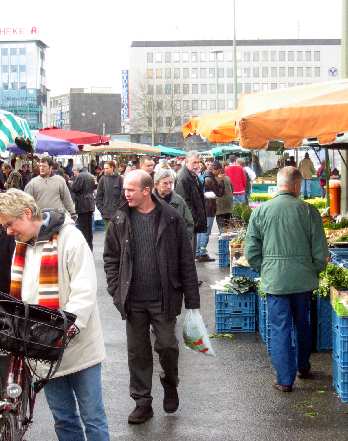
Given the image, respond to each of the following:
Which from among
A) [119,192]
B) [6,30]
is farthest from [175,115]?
[119,192]

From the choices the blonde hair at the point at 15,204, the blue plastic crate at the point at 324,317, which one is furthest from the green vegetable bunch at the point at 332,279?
the blonde hair at the point at 15,204

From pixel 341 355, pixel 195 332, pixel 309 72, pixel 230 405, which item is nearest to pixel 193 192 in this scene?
pixel 230 405

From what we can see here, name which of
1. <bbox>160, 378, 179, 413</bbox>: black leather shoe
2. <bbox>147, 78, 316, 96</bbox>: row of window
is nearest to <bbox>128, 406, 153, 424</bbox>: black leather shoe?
<bbox>160, 378, 179, 413</bbox>: black leather shoe

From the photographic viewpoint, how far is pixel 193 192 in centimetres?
1166

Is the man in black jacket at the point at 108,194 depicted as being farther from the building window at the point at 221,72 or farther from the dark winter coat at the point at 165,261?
the building window at the point at 221,72

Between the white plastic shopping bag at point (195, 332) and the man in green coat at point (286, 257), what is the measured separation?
0.93 meters

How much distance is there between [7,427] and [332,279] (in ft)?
11.9

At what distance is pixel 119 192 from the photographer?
51.6ft

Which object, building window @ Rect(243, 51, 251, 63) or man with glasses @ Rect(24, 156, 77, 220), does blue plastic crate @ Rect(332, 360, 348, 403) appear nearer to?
man with glasses @ Rect(24, 156, 77, 220)

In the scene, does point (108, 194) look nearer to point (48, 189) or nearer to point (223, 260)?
point (223, 260)

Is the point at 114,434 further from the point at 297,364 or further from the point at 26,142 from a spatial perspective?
the point at 26,142

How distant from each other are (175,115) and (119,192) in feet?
364

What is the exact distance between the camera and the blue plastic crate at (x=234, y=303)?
8.90m

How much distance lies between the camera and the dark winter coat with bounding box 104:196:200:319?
591 centimetres
